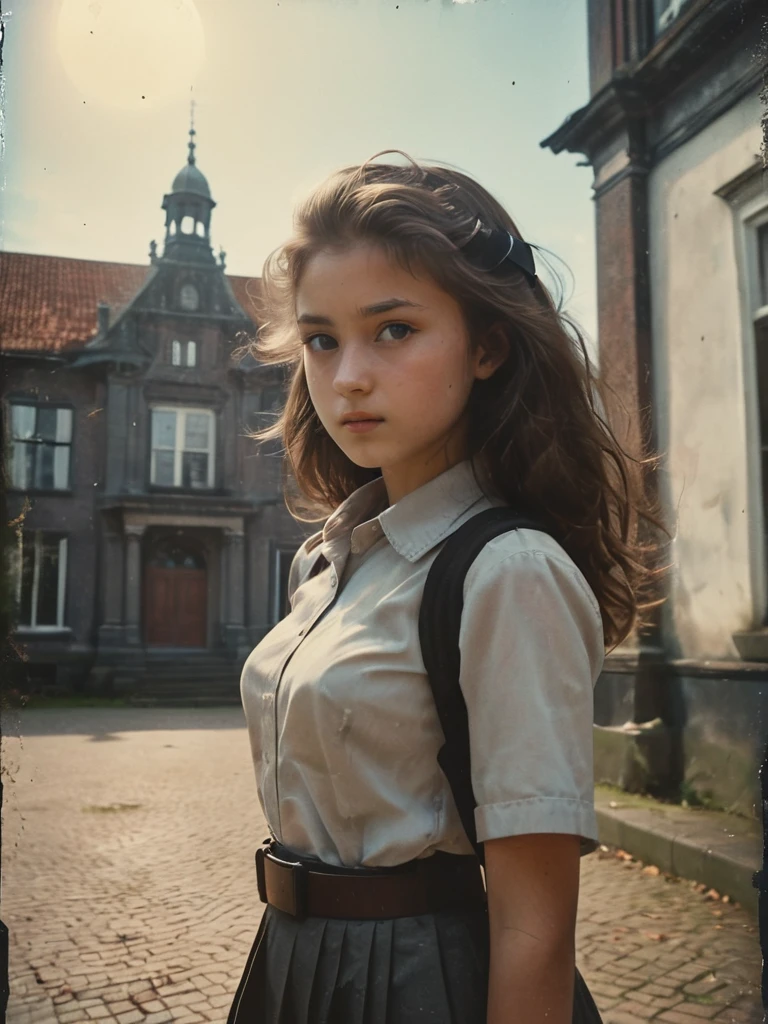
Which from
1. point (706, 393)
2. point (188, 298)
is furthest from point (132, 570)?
point (706, 393)

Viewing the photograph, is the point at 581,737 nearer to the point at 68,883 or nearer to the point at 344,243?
the point at 344,243

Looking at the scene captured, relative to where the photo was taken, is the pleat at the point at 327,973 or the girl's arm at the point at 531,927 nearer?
the girl's arm at the point at 531,927

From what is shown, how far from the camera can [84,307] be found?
7.63 metres

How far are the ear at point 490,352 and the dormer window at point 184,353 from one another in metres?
10.1

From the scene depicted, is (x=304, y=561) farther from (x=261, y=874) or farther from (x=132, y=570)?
(x=132, y=570)

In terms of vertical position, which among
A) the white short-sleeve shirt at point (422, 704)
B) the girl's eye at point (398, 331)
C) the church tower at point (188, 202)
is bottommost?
the white short-sleeve shirt at point (422, 704)

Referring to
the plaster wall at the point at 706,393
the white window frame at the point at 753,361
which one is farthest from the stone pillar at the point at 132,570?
the white window frame at the point at 753,361

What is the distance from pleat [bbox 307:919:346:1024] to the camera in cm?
108

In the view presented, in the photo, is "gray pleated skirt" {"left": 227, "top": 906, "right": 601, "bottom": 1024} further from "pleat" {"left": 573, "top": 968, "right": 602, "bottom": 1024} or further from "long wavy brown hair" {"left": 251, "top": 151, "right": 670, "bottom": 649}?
"long wavy brown hair" {"left": 251, "top": 151, "right": 670, "bottom": 649}

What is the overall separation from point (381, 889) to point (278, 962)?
0.73 ft

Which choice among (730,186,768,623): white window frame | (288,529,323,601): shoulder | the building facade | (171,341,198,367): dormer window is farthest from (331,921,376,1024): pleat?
(171,341,198,367): dormer window

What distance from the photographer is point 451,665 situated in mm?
1021

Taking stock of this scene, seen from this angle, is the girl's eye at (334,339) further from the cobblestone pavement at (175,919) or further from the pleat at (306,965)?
the cobblestone pavement at (175,919)

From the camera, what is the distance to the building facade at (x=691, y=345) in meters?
4.11
